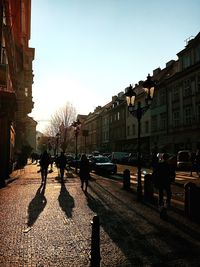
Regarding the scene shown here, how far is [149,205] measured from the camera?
11.2 metres

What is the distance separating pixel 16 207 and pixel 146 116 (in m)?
43.9

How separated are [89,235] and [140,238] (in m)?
1.14

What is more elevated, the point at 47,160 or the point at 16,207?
the point at 47,160

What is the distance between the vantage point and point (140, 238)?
6969 millimetres

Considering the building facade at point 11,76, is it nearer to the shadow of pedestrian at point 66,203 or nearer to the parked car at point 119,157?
the shadow of pedestrian at point 66,203

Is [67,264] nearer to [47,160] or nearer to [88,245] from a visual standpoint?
[88,245]

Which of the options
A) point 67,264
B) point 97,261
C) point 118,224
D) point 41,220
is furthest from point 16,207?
point 97,261

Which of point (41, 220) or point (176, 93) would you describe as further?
point (176, 93)

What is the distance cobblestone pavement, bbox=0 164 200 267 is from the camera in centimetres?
560

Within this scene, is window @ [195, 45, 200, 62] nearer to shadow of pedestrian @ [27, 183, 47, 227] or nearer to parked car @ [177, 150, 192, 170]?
parked car @ [177, 150, 192, 170]

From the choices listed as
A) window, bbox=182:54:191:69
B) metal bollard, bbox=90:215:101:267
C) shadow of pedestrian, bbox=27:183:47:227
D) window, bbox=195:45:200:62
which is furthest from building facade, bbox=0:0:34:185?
window, bbox=182:54:191:69

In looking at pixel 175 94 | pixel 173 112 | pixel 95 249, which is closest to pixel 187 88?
pixel 175 94

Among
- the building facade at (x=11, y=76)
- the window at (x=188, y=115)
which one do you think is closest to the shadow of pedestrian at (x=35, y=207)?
the building facade at (x=11, y=76)

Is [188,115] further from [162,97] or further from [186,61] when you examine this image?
[162,97]
